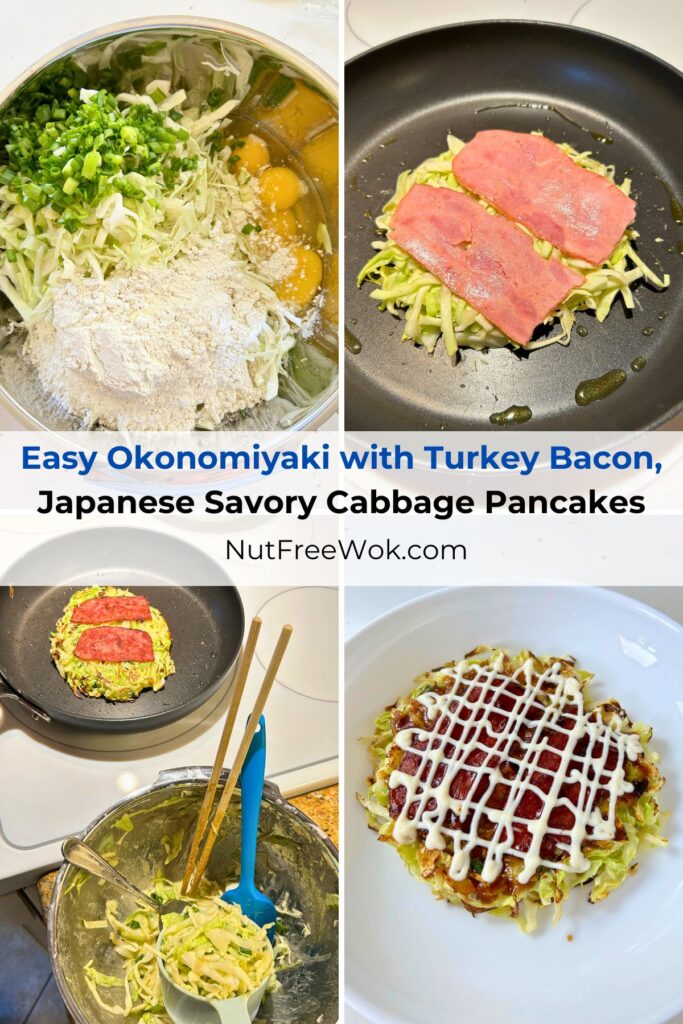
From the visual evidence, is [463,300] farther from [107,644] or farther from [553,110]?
[107,644]

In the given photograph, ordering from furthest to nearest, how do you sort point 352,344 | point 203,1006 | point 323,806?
1. point 352,344
2. point 323,806
3. point 203,1006

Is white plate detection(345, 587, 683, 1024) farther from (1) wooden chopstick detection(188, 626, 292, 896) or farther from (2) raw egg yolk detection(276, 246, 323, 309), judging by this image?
(2) raw egg yolk detection(276, 246, 323, 309)

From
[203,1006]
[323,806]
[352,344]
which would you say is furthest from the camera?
[352,344]

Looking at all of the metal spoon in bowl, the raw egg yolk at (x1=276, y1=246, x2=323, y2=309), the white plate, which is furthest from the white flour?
the metal spoon in bowl

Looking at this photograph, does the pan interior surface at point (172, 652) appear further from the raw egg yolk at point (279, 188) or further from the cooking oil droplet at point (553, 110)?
the cooking oil droplet at point (553, 110)

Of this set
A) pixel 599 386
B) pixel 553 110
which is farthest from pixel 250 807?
pixel 553 110

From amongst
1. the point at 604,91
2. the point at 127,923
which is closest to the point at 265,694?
the point at 127,923
